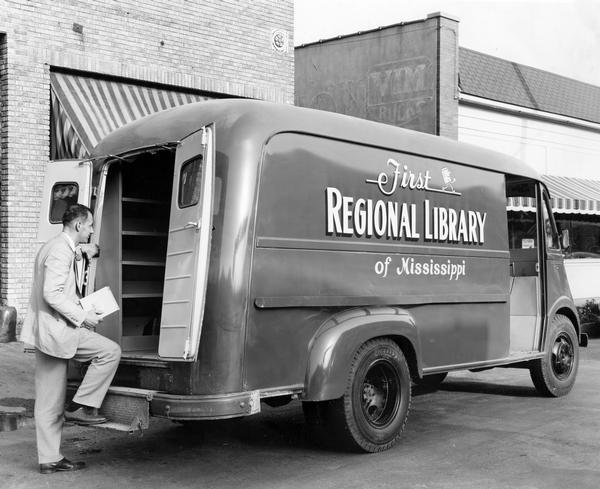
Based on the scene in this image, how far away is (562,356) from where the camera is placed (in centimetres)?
979

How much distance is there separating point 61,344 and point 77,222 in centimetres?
90

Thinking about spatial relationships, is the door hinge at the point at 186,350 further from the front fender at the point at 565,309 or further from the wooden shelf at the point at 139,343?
the front fender at the point at 565,309

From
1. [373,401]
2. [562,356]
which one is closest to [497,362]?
Answer: [562,356]

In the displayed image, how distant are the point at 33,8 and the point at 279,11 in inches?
185

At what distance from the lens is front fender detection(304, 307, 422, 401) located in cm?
636

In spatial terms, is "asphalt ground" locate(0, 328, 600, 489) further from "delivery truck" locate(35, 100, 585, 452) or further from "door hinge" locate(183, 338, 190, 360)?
"door hinge" locate(183, 338, 190, 360)

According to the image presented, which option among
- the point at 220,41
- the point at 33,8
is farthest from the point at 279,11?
the point at 33,8

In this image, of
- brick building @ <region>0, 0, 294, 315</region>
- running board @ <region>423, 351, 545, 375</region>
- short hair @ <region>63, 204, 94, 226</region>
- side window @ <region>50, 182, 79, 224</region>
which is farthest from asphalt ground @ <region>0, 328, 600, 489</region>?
brick building @ <region>0, 0, 294, 315</region>

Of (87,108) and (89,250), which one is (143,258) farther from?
(87,108)

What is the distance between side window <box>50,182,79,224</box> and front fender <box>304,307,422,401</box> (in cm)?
237

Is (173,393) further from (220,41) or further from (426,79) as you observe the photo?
(426,79)

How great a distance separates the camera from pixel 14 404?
340 inches

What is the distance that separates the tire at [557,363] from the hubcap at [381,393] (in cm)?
288

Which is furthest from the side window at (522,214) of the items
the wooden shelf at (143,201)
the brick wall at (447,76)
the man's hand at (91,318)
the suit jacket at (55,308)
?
the brick wall at (447,76)
